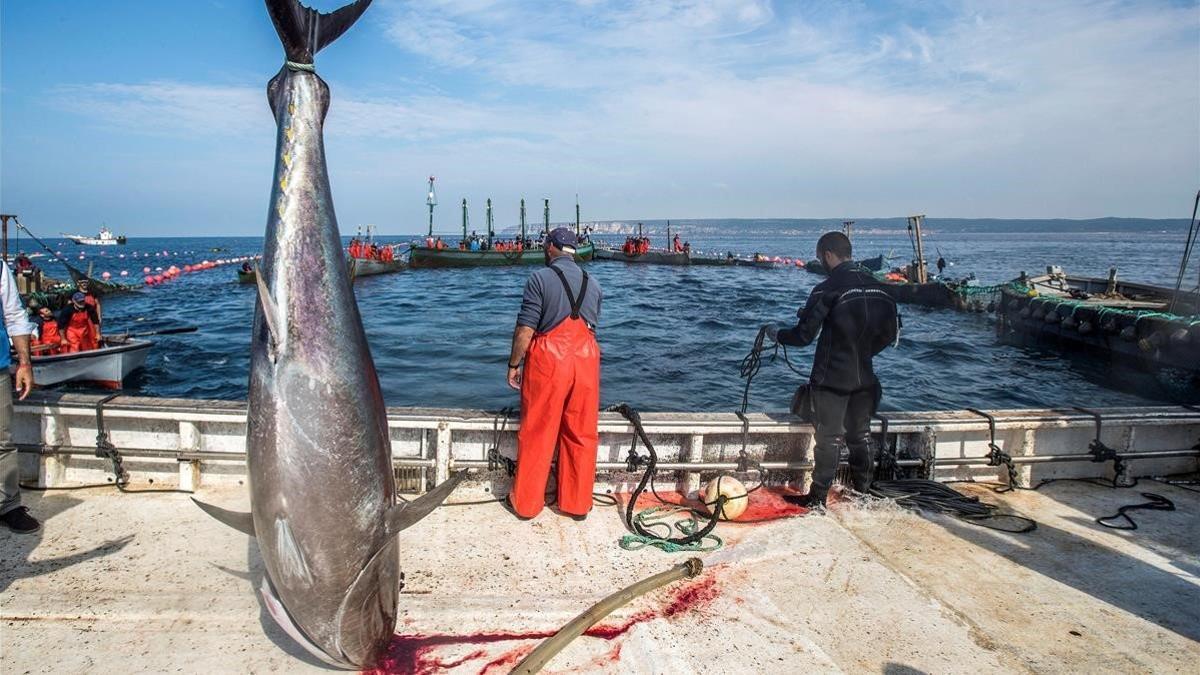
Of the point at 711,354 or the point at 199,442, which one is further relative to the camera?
the point at 711,354

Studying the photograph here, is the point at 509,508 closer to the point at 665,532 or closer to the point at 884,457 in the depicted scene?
the point at 665,532

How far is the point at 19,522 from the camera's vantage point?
12.8ft

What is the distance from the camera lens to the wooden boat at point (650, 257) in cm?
5250

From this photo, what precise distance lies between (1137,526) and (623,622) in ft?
12.7

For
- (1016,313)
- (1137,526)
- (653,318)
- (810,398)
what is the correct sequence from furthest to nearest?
1. (653,318)
2. (1016,313)
3. (810,398)
4. (1137,526)

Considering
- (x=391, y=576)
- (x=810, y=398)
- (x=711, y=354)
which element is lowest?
(x=711, y=354)

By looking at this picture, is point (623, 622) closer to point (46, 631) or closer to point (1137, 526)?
point (46, 631)

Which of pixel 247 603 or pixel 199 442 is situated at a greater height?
pixel 199 442

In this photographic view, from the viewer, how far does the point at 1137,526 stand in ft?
15.0

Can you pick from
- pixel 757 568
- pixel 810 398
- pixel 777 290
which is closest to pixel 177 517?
pixel 757 568

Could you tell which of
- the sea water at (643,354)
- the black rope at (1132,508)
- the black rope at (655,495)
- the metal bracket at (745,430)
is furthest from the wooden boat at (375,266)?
the black rope at (1132,508)

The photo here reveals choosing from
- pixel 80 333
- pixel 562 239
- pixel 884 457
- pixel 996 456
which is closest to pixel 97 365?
pixel 80 333

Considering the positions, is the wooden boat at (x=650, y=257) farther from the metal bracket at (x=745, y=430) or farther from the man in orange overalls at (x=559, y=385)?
the man in orange overalls at (x=559, y=385)

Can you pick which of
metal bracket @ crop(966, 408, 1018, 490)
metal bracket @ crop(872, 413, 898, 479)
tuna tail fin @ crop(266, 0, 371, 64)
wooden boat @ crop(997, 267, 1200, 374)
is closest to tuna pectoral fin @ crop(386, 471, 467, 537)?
tuna tail fin @ crop(266, 0, 371, 64)
